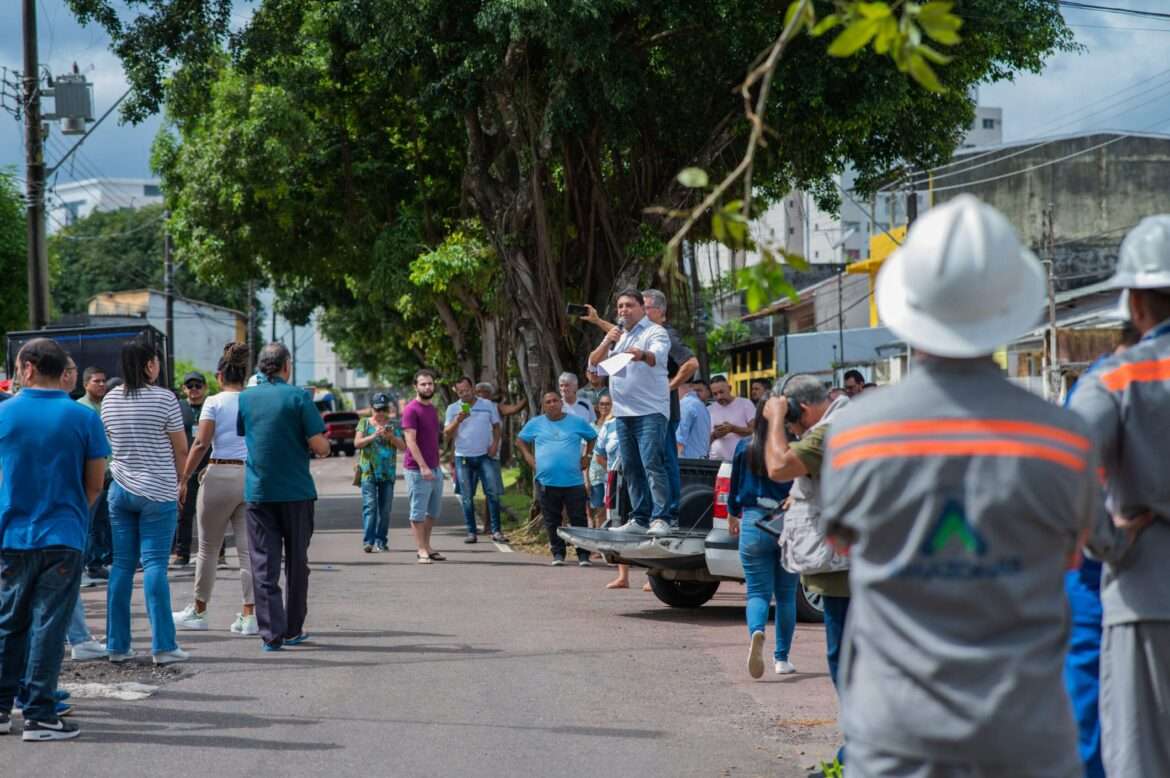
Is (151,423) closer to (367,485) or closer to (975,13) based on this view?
(367,485)

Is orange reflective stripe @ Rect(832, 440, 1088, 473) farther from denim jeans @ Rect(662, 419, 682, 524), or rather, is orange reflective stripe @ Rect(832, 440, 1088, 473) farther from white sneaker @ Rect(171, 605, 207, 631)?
white sneaker @ Rect(171, 605, 207, 631)

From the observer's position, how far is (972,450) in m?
2.97

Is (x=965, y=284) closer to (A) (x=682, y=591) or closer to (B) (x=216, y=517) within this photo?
(B) (x=216, y=517)

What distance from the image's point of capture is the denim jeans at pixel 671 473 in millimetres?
11188

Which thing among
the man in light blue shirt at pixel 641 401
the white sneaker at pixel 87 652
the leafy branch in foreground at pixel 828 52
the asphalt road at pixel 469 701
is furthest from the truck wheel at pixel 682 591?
the leafy branch in foreground at pixel 828 52

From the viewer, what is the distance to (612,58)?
16.8 metres

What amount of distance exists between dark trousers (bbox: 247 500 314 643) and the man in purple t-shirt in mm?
6268

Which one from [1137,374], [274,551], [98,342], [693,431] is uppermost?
[98,342]

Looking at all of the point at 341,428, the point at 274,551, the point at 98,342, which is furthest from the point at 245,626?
the point at 341,428

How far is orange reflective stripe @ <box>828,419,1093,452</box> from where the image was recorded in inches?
117

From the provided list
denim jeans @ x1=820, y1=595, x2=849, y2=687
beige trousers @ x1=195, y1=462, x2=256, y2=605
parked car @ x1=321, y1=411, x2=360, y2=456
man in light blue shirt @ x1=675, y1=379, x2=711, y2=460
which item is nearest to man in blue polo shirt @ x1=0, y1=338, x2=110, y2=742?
beige trousers @ x1=195, y1=462, x2=256, y2=605

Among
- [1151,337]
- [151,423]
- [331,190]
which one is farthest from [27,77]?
[1151,337]

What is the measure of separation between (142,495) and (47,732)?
7.24 feet

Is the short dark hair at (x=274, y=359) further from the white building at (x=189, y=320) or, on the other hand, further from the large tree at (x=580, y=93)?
the white building at (x=189, y=320)
